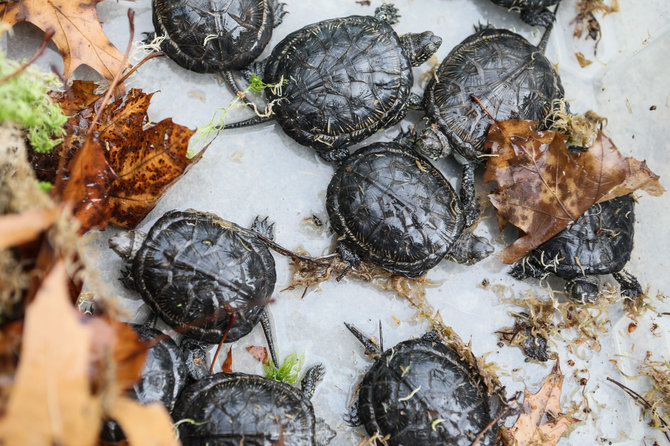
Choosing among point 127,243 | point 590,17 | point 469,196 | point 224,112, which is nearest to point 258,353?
point 127,243

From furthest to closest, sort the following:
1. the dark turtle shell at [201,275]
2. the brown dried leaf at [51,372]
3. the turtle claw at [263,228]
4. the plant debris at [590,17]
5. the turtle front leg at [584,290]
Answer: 1. the plant debris at [590,17]
2. the turtle front leg at [584,290]
3. the turtle claw at [263,228]
4. the dark turtle shell at [201,275]
5. the brown dried leaf at [51,372]

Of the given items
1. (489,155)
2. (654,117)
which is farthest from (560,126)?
(654,117)

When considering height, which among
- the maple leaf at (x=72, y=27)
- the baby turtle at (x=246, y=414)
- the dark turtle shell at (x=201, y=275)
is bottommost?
the baby turtle at (x=246, y=414)

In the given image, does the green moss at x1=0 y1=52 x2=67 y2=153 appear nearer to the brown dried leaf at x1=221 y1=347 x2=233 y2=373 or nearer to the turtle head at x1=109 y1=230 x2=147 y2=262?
the turtle head at x1=109 y1=230 x2=147 y2=262

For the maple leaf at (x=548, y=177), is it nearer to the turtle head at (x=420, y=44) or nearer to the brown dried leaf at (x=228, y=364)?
the turtle head at (x=420, y=44)

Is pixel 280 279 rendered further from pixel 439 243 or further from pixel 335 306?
pixel 439 243

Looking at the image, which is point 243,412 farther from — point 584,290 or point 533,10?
point 533,10

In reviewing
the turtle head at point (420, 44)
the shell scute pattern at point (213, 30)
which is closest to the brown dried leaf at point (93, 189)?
the shell scute pattern at point (213, 30)
